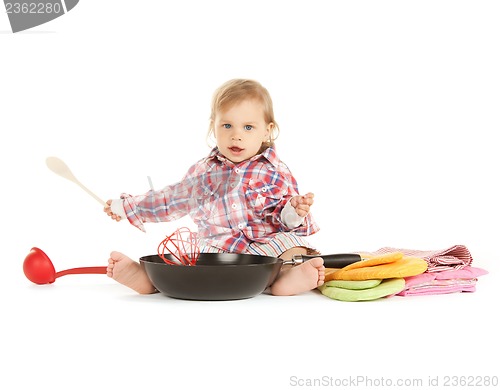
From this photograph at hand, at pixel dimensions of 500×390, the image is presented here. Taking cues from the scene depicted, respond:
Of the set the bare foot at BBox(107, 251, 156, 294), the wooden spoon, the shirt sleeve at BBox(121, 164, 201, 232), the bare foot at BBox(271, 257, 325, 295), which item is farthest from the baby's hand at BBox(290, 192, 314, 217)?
the wooden spoon

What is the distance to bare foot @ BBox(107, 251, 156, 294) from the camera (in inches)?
70.3

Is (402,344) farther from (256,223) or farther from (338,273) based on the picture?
(256,223)

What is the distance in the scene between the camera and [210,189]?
2164 millimetres

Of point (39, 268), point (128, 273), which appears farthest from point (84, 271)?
point (128, 273)

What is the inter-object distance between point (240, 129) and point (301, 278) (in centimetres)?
51

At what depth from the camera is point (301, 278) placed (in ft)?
5.93

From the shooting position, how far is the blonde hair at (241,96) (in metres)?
2.11

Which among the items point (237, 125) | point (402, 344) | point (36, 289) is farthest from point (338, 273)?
point (36, 289)

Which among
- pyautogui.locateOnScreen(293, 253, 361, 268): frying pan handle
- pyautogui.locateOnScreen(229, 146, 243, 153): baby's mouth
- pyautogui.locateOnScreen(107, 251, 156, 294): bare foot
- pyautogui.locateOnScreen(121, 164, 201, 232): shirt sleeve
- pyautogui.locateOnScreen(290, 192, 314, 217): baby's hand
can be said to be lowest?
pyautogui.locateOnScreen(293, 253, 361, 268): frying pan handle

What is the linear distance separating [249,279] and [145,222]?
54cm

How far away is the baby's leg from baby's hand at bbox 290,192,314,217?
0.64 feet

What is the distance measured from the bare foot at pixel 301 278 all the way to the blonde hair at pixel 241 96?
53 cm

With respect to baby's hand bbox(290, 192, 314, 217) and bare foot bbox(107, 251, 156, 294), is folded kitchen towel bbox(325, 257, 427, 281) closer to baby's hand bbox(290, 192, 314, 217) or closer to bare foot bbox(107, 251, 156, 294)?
baby's hand bbox(290, 192, 314, 217)

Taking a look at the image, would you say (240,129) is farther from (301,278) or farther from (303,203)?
(301,278)
